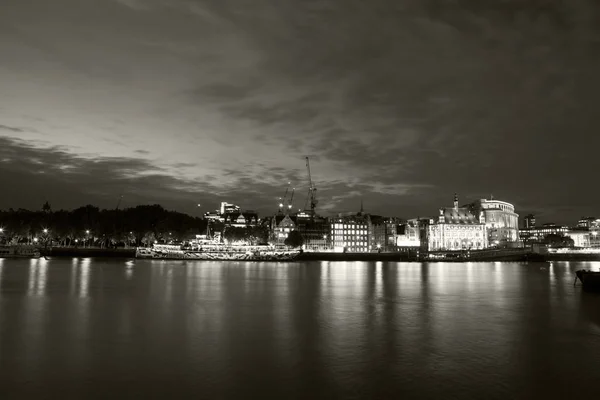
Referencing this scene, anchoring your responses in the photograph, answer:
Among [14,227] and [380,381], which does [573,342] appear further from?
[14,227]

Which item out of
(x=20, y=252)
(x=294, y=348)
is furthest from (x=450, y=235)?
(x=294, y=348)

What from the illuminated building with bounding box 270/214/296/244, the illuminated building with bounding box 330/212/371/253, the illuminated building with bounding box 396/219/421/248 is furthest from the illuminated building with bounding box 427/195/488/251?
the illuminated building with bounding box 270/214/296/244

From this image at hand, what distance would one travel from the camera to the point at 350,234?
18012cm

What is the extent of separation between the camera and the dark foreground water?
45.4 ft

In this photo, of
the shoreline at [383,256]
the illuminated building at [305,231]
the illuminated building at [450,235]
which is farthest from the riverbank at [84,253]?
the illuminated building at [450,235]

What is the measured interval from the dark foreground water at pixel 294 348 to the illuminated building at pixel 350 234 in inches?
5583

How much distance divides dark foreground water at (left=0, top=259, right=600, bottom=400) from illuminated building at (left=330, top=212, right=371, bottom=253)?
14181cm

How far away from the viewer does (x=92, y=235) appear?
138250mm

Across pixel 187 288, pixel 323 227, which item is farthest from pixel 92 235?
pixel 187 288

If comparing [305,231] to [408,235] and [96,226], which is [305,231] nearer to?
[408,235]

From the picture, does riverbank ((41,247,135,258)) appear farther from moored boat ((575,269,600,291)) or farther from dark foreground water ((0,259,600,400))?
moored boat ((575,269,600,291))

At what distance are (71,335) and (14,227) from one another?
129 metres

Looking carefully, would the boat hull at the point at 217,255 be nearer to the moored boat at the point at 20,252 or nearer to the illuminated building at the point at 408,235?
the moored boat at the point at 20,252

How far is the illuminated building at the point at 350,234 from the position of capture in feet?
582
